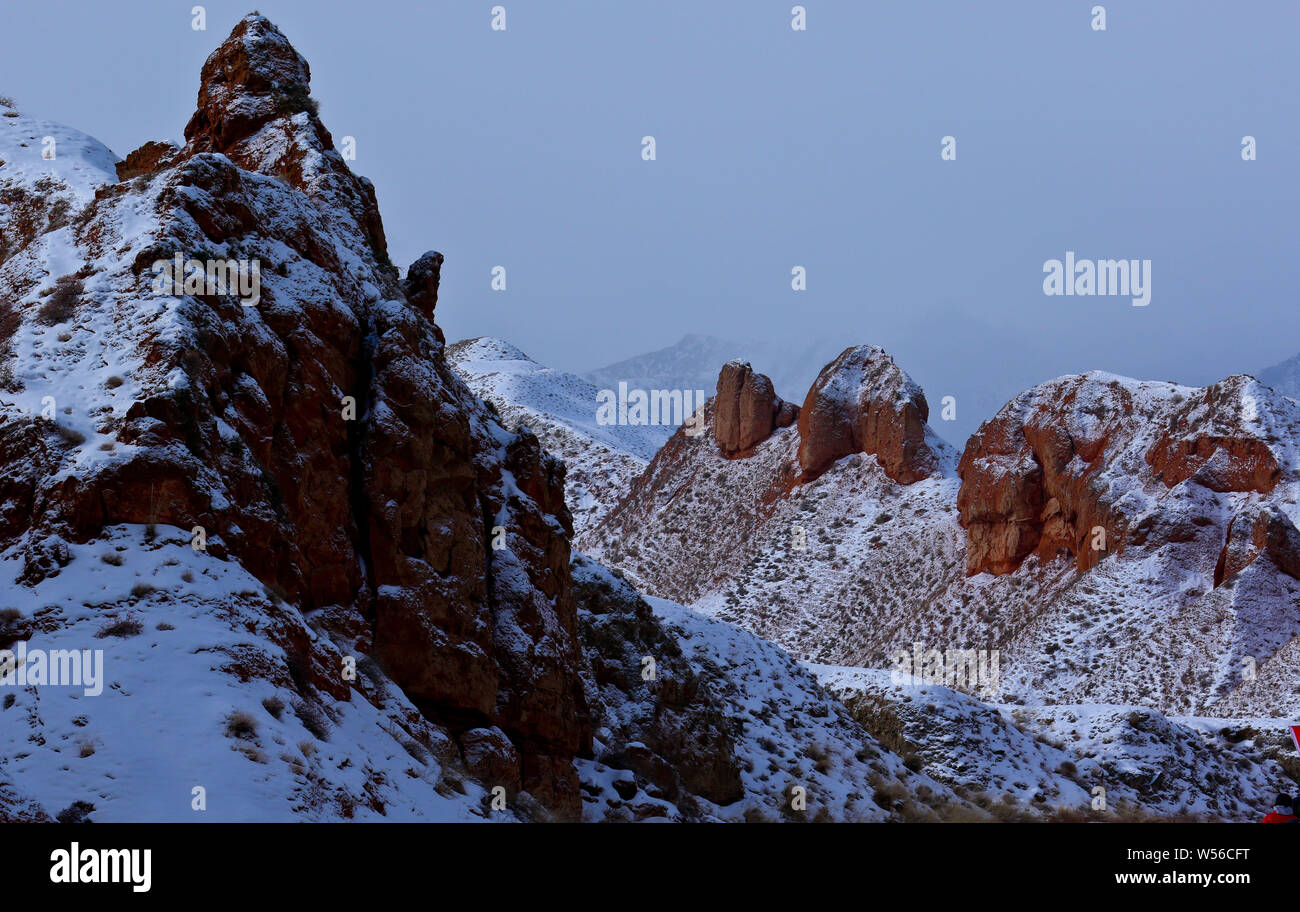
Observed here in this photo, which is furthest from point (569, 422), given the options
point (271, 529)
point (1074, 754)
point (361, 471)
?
point (271, 529)

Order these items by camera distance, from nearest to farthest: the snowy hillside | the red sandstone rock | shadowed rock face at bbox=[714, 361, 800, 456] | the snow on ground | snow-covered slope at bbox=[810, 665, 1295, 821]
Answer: the snow on ground < the red sandstone rock < snow-covered slope at bbox=[810, 665, 1295, 821] < shadowed rock face at bbox=[714, 361, 800, 456] < the snowy hillside

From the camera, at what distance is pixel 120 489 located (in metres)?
14.8

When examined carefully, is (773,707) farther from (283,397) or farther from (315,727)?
(315,727)

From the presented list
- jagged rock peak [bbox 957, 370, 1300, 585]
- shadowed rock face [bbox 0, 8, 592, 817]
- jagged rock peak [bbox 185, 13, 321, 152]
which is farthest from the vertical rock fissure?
jagged rock peak [bbox 957, 370, 1300, 585]

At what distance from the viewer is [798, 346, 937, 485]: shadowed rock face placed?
100 meters

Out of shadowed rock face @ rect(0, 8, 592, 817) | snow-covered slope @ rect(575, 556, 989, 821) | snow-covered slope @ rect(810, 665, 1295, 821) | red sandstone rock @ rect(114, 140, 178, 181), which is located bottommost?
snow-covered slope @ rect(810, 665, 1295, 821)

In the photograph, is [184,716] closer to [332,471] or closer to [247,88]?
[332,471]

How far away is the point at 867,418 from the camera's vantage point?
4055 inches

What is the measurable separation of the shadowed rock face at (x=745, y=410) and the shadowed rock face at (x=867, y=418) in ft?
25.5

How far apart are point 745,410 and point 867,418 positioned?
47.1 ft

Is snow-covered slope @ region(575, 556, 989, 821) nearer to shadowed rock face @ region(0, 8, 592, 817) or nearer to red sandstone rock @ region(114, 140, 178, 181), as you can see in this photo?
shadowed rock face @ region(0, 8, 592, 817)

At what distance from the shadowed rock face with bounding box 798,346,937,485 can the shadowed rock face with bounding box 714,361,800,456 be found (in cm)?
776
